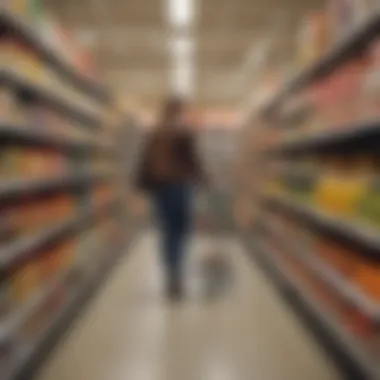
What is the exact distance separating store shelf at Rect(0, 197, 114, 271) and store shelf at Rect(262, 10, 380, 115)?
2.01 m

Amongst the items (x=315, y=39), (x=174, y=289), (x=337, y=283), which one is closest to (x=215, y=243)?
(x=174, y=289)

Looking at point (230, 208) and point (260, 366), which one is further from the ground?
point (260, 366)

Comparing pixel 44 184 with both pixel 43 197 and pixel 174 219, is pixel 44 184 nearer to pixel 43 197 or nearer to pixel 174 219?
pixel 43 197

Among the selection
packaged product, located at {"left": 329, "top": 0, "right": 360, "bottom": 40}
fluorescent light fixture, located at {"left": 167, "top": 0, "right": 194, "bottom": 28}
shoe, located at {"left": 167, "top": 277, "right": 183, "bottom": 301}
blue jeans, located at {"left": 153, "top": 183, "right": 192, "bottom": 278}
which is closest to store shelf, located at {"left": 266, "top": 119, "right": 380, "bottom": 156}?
packaged product, located at {"left": 329, "top": 0, "right": 360, "bottom": 40}

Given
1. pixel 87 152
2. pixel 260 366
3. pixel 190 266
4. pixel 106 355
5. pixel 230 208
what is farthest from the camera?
pixel 230 208

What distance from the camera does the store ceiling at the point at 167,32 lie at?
9.40m

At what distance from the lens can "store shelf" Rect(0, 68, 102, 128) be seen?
3450 mm

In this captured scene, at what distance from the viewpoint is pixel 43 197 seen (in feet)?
15.1

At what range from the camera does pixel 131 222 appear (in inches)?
388

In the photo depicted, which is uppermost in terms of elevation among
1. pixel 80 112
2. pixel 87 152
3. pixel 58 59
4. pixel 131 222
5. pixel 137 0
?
pixel 137 0

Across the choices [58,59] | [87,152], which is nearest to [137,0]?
[87,152]

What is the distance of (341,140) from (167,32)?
707 cm

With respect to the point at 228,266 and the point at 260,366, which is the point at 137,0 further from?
the point at 260,366

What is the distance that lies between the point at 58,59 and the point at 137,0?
459 centimetres
